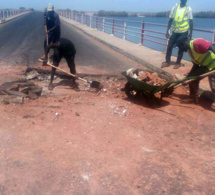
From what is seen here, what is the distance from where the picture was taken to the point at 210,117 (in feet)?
17.3

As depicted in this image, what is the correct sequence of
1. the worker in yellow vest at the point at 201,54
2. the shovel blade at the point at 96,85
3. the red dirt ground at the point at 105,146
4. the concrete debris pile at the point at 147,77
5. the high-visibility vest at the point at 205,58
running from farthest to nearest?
the shovel blade at the point at 96,85 → the concrete debris pile at the point at 147,77 → the high-visibility vest at the point at 205,58 → the worker in yellow vest at the point at 201,54 → the red dirt ground at the point at 105,146

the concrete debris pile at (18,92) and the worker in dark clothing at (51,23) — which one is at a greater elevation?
the worker in dark clothing at (51,23)

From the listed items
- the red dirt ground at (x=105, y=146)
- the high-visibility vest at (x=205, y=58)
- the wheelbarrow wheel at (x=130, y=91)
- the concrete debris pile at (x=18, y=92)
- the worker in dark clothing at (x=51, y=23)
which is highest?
the worker in dark clothing at (x=51, y=23)

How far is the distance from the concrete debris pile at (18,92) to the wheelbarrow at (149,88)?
195 centimetres

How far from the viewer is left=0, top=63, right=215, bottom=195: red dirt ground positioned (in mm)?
3176

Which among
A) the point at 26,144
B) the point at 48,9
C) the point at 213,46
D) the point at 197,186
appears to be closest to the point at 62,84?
the point at 48,9

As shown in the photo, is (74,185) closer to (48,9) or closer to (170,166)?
(170,166)

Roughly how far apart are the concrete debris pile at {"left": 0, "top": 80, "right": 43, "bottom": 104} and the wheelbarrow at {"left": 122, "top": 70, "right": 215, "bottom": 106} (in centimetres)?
195

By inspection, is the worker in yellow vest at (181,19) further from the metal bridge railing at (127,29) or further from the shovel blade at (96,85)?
the shovel blade at (96,85)

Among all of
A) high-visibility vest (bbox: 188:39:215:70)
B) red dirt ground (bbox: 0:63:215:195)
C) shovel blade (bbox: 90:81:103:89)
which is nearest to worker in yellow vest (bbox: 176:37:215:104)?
high-visibility vest (bbox: 188:39:215:70)

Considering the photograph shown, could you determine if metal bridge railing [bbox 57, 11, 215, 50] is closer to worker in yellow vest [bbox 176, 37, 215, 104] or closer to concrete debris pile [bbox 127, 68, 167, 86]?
concrete debris pile [bbox 127, 68, 167, 86]

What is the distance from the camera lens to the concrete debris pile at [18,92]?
5397 mm

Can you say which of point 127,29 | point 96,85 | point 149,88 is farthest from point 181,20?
point 127,29

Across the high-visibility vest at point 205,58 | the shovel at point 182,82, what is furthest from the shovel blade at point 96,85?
the high-visibility vest at point 205,58
